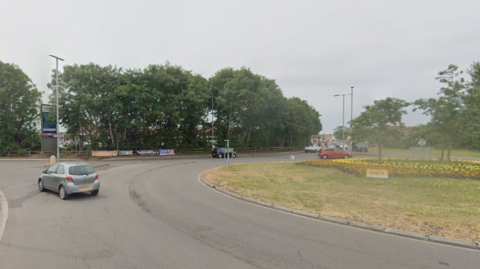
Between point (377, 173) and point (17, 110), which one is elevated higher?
point (17, 110)

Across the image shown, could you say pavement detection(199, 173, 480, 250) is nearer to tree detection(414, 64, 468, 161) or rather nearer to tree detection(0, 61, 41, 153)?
tree detection(414, 64, 468, 161)

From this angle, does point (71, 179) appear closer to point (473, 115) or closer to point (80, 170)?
point (80, 170)

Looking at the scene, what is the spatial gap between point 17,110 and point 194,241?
1641 inches

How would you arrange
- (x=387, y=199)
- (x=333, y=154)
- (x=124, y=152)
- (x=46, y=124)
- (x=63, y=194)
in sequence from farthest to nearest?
1. (x=124, y=152)
2. (x=46, y=124)
3. (x=333, y=154)
4. (x=63, y=194)
5. (x=387, y=199)

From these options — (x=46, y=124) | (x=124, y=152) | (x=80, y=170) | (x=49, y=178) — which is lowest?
(x=124, y=152)

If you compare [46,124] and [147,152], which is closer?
[46,124]

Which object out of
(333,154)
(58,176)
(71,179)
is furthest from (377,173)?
(333,154)

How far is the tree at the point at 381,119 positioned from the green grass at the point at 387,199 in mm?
5769

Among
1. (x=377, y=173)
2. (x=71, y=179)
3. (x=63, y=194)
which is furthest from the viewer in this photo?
(x=377, y=173)

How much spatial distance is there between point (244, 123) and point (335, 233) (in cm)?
3505

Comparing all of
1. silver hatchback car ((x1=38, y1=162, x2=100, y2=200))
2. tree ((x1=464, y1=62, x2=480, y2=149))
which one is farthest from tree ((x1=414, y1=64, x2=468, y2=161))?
silver hatchback car ((x1=38, y1=162, x2=100, y2=200))

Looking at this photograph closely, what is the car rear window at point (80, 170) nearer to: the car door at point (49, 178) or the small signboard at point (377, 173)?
the car door at point (49, 178)

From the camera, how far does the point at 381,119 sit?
17.4 meters

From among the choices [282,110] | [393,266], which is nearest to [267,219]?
[393,266]
